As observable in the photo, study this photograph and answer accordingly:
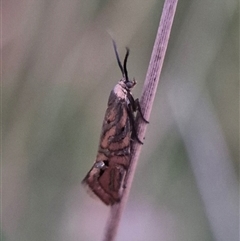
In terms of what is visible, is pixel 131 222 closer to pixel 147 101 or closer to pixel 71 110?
pixel 71 110

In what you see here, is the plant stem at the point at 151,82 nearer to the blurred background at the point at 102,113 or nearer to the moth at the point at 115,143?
the moth at the point at 115,143

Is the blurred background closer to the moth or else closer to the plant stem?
the moth

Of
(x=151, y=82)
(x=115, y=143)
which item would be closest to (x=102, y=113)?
(x=115, y=143)

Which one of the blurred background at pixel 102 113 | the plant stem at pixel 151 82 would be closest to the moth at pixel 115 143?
the plant stem at pixel 151 82

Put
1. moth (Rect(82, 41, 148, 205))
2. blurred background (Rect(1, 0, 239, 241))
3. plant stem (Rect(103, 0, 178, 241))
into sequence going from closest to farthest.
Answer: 1. plant stem (Rect(103, 0, 178, 241))
2. moth (Rect(82, 41, 148, 205))
3. blurred background (Rect(1, 0, 239, 241))

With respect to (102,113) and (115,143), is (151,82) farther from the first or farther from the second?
(102,113)

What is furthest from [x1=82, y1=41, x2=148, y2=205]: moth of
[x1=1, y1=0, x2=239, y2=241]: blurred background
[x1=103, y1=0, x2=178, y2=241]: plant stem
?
[x1=1, y1=0, x2=239, y2=241]: blurred background
